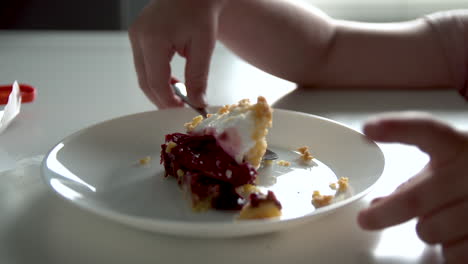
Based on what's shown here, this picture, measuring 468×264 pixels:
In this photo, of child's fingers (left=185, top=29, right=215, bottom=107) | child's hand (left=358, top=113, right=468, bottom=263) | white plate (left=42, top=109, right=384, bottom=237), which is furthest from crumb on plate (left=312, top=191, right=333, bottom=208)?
child's fingers (left=185, top=29, right=215, bottom=107)

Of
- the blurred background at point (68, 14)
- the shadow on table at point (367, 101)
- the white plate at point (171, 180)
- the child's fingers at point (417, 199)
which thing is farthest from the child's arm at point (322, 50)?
the blurred background at point (68, 14)

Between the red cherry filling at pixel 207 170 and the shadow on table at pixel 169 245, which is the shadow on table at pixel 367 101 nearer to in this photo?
the red cherry filling at pixel 207 170

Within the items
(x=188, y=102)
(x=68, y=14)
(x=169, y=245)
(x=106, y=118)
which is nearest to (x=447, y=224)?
(x=169, y=245)

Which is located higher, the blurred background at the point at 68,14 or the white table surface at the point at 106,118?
the white table surface at the point at 106,118

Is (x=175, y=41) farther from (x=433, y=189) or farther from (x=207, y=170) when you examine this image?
(x=433, y=189)

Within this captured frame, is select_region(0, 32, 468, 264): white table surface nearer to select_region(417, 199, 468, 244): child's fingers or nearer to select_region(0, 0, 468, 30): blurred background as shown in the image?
→ select_region(417, 199, 468, 244): child's fingers

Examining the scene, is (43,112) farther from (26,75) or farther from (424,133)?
(424,133)
